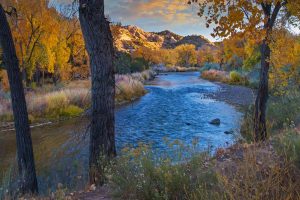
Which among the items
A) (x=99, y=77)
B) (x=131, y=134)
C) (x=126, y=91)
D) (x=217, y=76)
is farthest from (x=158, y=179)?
(x=217, y=76)

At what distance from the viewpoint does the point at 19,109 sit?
684cm

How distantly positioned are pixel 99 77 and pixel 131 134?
7.90 meters

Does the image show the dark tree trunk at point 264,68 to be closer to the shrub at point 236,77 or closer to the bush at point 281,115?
the bush at point 281,115

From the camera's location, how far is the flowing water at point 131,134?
9039 millimetres

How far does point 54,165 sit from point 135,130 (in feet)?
17.7

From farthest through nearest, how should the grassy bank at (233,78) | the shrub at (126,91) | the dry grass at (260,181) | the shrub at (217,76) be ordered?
the shrub at (217,76)
the grassy bank at (233,78)
the shrub at (126,91)
the dry grass at (260,181)

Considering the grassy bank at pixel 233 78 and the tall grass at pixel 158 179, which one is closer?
the tall grass at pixel 158 179

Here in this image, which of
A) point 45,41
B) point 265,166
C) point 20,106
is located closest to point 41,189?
point 20,106

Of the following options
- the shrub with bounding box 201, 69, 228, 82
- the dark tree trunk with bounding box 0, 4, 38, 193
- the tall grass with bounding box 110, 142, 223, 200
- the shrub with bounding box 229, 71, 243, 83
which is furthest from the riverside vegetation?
the dark tree trunk with bounding box 0, 4, 38, 193

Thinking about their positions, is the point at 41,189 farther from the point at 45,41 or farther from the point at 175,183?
the point at 45,41

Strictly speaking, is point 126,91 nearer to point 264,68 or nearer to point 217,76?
point 264,68

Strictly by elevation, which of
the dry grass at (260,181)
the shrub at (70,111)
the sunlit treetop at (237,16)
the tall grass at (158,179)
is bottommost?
the shrub at (70,111)

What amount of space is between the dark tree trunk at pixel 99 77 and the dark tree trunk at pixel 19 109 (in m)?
1.71

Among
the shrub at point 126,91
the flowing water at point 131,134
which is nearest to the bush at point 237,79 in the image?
the shrub at point 126,91
